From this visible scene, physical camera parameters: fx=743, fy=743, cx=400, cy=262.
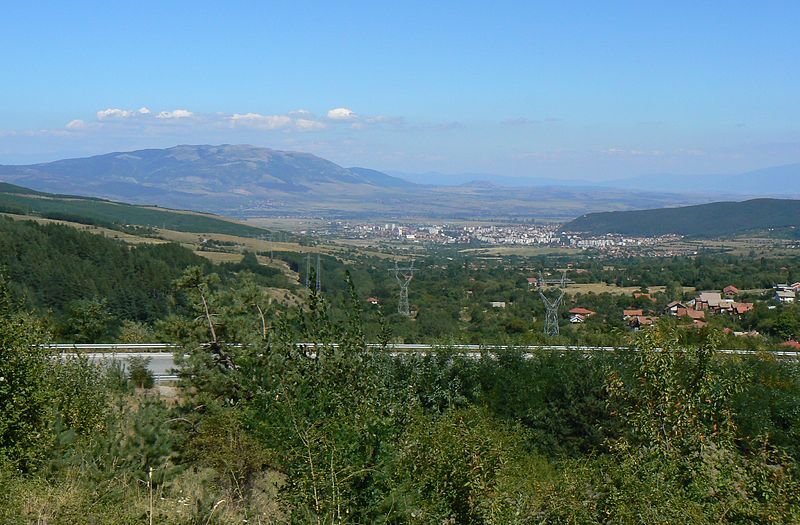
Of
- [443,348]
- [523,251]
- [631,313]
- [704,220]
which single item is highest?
[704,220]

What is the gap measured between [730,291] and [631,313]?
1409 centimetres

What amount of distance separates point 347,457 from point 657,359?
3895 millimetres

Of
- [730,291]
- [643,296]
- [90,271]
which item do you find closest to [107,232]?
[90,271]

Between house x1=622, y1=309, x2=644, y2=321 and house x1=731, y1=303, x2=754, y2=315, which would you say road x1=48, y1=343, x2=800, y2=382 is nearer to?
house x1=622, y1=309, x2=644, y2=321

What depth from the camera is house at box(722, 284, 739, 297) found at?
163 feet

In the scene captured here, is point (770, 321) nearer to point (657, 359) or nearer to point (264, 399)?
point (657, 359)

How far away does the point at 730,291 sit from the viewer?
5088 centimetres

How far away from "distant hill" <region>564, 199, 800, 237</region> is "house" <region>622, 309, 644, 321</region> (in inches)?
4183

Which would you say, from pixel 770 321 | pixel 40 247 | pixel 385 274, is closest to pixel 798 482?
pixel 770 321

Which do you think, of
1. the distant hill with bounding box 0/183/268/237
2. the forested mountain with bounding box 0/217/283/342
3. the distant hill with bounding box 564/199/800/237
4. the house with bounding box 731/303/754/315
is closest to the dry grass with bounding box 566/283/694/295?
the house with bounding box 731/303/754/315

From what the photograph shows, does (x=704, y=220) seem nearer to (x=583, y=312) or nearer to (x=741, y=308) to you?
(x=741, y=308)

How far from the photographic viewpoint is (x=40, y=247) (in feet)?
172

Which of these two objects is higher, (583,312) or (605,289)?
(583,312)

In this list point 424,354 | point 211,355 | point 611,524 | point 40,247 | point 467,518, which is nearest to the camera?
point 611,524
